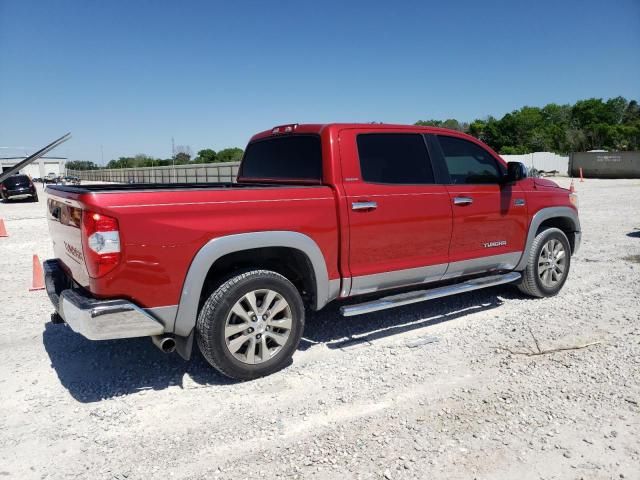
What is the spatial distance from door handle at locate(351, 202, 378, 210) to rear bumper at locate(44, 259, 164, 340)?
171cm

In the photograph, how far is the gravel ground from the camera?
269cm

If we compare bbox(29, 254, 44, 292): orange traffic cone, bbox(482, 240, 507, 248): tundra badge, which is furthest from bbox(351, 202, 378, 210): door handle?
bbox(29, 254, 44, 292): orange traffic cone

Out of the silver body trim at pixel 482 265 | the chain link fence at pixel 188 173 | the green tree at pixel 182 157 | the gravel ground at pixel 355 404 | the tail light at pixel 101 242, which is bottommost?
the gravel ground at pixel 355 404

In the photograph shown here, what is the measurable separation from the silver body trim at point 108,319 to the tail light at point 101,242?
0.66 ft

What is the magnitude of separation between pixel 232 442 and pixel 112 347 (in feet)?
6.46

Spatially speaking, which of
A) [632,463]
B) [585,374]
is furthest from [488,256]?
[632,463]

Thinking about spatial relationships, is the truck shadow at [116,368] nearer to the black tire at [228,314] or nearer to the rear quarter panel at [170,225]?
the black tire at [228,314]

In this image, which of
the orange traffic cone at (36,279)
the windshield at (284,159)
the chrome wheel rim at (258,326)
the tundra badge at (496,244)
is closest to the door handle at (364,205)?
the windshield at (284,159)

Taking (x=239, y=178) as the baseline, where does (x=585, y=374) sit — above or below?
below

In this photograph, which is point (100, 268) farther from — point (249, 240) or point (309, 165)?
point (309, 165)

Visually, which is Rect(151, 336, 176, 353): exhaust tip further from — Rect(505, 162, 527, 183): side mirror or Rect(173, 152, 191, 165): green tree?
Rect(173, 152, 191, 165): green tree

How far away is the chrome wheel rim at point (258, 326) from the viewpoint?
3.52 m

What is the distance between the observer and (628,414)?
10.2 ft

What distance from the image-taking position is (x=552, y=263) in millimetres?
5652
